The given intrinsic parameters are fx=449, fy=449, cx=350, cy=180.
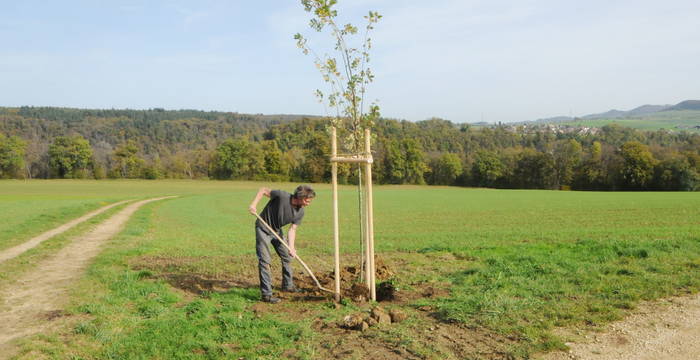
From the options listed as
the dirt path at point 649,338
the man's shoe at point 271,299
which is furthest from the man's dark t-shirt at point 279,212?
the dirt path at point 649,338

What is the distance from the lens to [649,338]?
5.57 metres

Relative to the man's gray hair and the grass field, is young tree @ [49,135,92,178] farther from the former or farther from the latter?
the man's gray hair

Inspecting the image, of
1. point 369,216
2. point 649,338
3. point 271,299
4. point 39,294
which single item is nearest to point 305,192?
point 369,216

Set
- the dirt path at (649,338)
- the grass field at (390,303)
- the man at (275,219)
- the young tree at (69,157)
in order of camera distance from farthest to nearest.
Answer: the young tree at (69,157) < the man at (275,219) < the grass field at (390,303) < the dirt path at (649,338)

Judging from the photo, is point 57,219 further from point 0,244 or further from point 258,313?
point 258,313

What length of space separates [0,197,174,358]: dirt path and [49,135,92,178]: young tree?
310 feet

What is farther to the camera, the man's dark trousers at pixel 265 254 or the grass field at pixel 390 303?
the man's dark trousers at pixel 265 254

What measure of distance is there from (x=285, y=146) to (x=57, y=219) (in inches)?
3438

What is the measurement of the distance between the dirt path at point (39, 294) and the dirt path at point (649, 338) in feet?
23.4

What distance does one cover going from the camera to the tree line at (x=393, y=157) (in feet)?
257

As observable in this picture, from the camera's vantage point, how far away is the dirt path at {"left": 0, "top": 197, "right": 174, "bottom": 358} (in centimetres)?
655

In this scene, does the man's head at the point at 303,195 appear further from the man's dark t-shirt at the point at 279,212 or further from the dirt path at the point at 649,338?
the dirt path at the point at 649,338

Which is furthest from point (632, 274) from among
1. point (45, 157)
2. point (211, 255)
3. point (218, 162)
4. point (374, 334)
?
point (45, 157)

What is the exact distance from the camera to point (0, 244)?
1584cm
